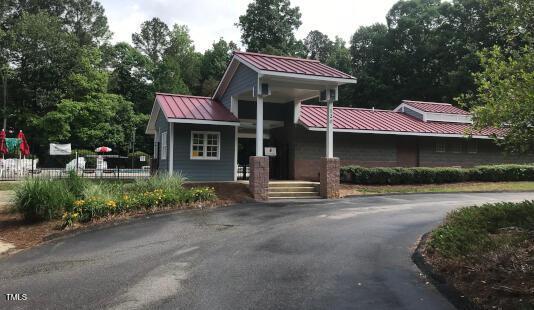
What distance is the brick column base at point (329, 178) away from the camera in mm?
17297

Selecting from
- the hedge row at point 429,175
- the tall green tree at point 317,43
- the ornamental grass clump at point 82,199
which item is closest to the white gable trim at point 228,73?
the hedge row at point 429,175

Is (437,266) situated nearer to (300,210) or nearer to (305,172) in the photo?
(300,210)

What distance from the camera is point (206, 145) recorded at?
1988 cm

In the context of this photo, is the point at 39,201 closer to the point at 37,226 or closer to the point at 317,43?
the point at 37,226

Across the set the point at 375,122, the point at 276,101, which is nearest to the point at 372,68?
the point at 375,122

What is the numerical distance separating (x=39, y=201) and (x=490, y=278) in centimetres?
1061

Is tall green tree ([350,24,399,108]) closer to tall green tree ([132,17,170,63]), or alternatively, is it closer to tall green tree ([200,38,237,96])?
tall green tree ([200,38,237,96])

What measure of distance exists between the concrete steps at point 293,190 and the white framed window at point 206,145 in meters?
3.47

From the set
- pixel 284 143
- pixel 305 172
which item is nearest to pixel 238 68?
pixel 284 143

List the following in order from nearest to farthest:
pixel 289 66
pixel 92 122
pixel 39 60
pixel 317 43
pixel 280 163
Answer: pixel 289 66 → pixel 280 163 → pixel 92 122 → pixel 39 60 → pixel 317 43

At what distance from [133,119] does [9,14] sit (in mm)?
18308

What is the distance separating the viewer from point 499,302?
494 cm

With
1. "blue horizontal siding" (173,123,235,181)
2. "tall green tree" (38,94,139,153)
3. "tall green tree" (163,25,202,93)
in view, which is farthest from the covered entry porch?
"tall green tree" (163,25,202,93)

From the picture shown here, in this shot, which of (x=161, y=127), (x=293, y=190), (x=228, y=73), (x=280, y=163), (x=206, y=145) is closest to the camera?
(x=293, y=190)
